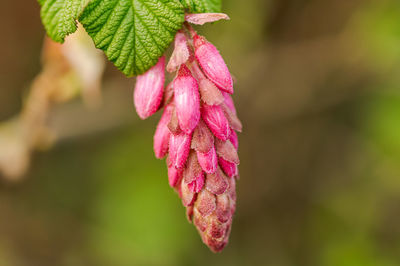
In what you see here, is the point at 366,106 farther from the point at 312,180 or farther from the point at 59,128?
the point at 59,128

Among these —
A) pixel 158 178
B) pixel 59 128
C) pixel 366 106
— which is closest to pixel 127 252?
pixel 158 178

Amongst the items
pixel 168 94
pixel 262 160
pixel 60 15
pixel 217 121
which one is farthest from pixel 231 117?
pixel 262 160

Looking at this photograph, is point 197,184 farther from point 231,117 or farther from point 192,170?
point 231,117

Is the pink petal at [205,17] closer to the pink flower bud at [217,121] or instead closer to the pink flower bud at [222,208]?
the pink flower bud at [217,121]

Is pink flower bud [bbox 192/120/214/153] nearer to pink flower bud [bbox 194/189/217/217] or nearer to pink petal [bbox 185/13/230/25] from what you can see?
pink flower bud [bbox 194/189/217/217]

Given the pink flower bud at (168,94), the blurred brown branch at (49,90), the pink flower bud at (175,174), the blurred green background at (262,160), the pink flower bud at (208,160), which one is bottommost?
the blurred green background at (262,160)

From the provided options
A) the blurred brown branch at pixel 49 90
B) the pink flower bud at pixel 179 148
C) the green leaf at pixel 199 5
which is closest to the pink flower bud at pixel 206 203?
the pink flower bud at pixel 179 148
